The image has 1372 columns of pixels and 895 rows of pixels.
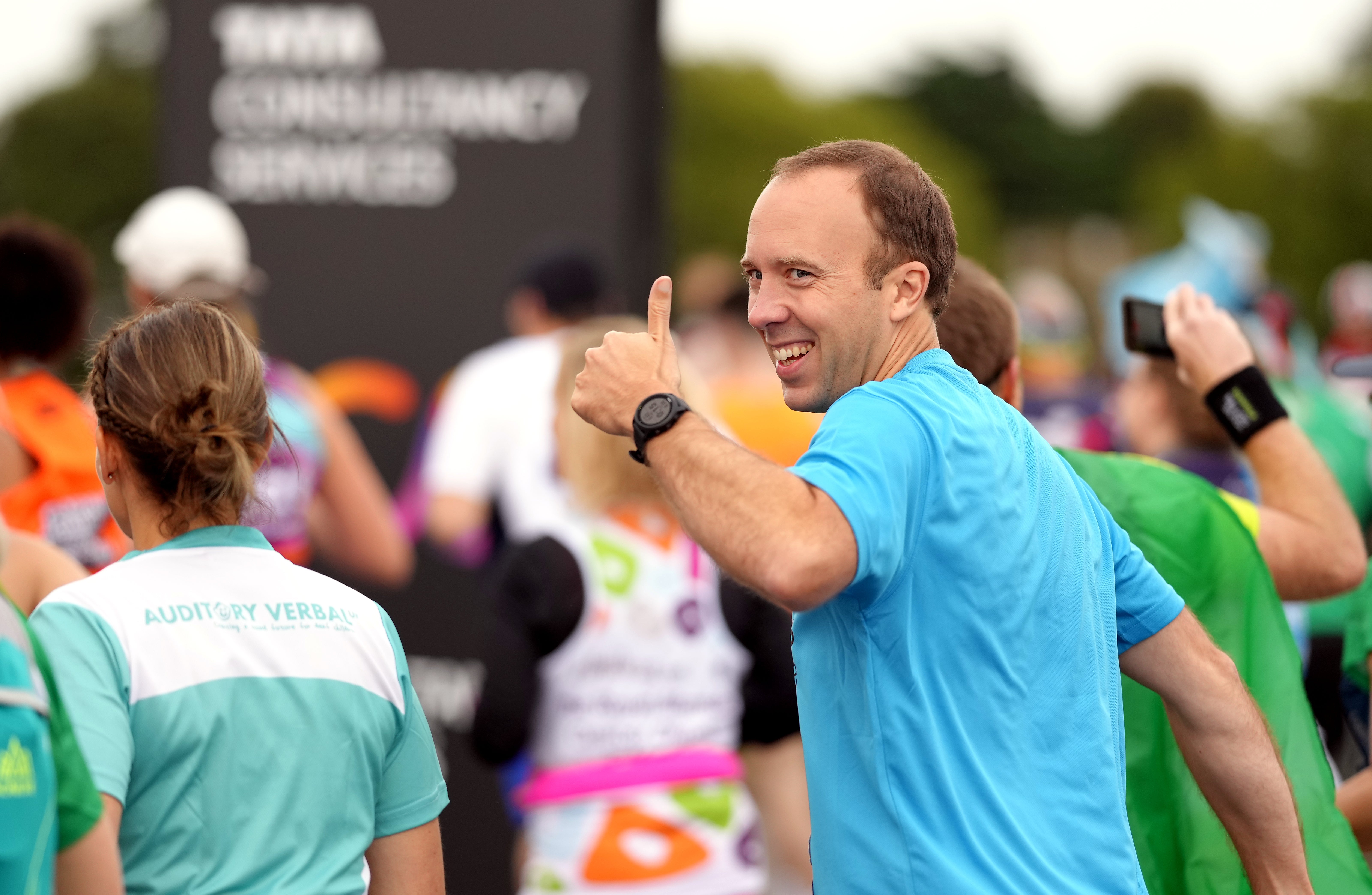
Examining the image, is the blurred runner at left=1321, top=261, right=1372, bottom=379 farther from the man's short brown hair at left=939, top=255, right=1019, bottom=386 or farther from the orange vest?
the orange vest

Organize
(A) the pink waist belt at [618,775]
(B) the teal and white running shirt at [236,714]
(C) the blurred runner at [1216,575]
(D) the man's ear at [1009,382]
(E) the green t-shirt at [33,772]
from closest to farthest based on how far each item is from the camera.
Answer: (E) the green t-shirt at [33,772]
(B) the teal and white running shirt at [236,714]
(C) the blurred runner at [1216,575]
(D) the man's ear at [1009,382]
(A) the pink waist belt at [618,775]

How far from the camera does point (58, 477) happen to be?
370 cm

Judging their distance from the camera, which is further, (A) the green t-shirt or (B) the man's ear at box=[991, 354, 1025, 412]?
(B) the man's ear at box=[991, 354, 1025, 412]

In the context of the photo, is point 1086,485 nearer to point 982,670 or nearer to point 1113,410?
point 982,670

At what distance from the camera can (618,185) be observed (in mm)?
5551

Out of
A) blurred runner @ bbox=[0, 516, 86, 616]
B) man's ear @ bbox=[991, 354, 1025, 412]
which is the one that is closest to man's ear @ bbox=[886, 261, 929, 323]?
man's ear @ bbox=[991, 354, 1025, 412]

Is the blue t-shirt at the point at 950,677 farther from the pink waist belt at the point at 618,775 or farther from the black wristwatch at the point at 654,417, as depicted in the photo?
the pink waist belt at the point at 618,775

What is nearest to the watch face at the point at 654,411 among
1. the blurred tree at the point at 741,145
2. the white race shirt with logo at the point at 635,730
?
the white race shirt with logo at the point at 635,730

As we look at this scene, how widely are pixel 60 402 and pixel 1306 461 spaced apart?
2864mm

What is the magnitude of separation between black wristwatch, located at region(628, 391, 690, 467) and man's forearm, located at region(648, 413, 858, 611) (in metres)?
0.04

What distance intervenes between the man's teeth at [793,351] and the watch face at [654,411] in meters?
0.27

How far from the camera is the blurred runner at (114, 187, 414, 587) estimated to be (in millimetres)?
4395

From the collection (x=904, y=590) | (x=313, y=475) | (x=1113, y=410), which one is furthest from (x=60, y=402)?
(x=1113, y=410)

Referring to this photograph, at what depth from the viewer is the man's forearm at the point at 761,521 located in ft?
6.39
